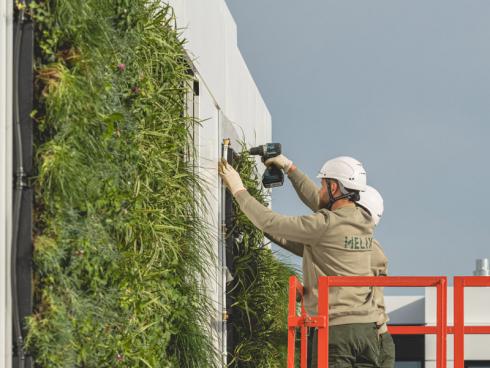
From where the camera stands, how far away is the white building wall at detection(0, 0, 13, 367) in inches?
160

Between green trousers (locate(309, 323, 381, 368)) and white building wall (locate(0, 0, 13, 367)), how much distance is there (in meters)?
2.88

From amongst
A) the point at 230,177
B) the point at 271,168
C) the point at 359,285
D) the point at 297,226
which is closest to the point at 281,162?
the point at 271,168

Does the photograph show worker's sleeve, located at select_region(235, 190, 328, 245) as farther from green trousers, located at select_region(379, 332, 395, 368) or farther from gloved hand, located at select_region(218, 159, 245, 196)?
green trousers, located at select_region(379, 332, 395, 368)

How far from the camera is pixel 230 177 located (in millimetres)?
7672

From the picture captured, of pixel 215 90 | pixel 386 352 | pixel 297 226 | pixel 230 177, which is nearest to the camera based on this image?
pixel 297 226

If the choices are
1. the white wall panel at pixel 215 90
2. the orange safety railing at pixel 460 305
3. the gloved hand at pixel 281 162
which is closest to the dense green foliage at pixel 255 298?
the white wall panel at pixel 215 90

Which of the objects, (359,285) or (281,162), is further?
(281,162)

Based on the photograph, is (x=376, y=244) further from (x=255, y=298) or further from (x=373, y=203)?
(x=255, y=298)

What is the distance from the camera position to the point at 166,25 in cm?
632

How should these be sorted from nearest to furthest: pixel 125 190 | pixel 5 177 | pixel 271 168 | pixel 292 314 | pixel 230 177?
pixel 5 177 < pixel 125 190 < pixel 292 314 < pixel 230 177 < pixel 271 168

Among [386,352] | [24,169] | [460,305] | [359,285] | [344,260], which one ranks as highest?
[24,169]

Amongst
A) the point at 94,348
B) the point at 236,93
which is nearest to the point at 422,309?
the point at 236,93

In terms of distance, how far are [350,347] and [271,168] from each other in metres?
1.88

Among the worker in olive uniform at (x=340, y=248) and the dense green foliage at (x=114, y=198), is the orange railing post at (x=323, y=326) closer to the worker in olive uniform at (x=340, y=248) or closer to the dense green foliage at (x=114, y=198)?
the worker in olive uniform at (x=340, y=248)
